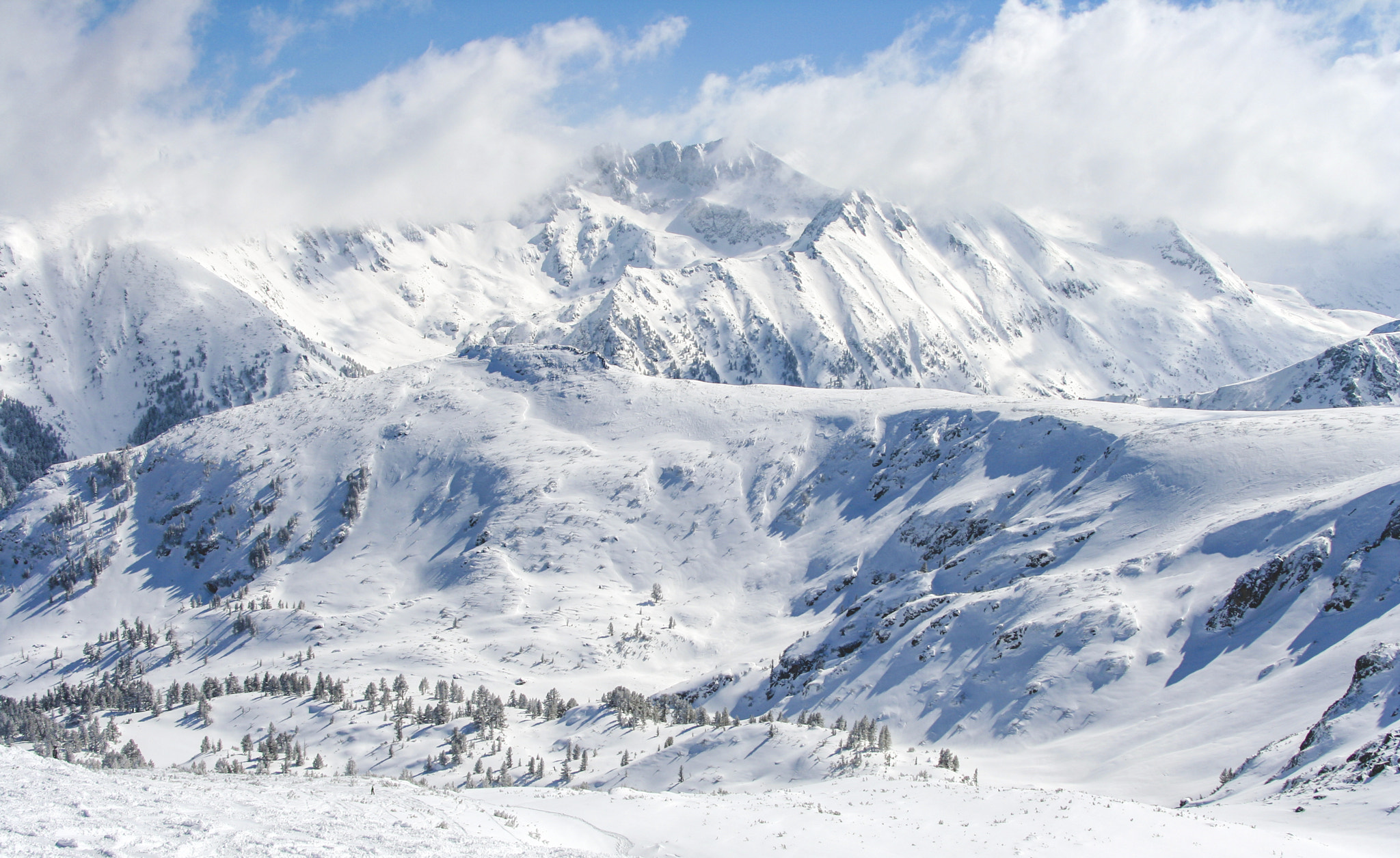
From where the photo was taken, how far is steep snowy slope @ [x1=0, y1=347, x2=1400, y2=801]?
77125mm

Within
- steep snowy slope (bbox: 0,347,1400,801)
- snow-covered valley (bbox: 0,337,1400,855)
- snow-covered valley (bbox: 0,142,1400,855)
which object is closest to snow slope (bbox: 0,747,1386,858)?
snow-covered valley (bbox: 0,142,1400,855)

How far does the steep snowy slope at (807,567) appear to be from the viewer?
7712 cm

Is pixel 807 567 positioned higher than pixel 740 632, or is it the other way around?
pixel 807 567

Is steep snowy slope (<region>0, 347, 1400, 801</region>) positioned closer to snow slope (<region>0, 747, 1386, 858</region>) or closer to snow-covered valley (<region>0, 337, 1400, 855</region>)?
snow-covered valley (<region>0, 337, 1400, 855</region>)

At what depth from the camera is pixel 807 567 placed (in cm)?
14850

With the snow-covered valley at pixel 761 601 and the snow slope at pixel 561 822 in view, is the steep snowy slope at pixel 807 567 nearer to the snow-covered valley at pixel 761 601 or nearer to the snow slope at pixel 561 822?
the snow-covered valley at pixel 761 601

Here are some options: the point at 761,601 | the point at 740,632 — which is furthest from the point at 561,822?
the point at 761,601

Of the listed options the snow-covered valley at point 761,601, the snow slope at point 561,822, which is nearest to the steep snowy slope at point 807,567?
the snow-covered valley at point 761,601

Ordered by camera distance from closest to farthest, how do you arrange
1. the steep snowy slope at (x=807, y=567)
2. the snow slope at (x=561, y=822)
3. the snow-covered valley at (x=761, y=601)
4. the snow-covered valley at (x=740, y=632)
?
the snow slope at (x=561, y=822), the snow-covered valley at (x=740, y=632), the snow-covered valley at (x=761, y=601), the steep snowy slope at (x=807, y=567)

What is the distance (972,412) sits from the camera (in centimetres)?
16200

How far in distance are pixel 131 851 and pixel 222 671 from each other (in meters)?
125

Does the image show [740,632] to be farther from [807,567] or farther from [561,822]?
[561,822]

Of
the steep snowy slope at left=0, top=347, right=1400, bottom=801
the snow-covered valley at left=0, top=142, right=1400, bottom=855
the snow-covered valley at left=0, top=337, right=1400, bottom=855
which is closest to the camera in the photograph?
the snow-covered valley at left=0, top=142, right=1400, bottom=855

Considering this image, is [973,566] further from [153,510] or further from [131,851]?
[153,510]
